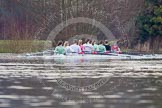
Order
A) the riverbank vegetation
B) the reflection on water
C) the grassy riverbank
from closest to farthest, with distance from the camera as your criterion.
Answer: the reflection on water → the grassy riverbank → the riverbank vegetation

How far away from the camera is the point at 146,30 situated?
46000mm

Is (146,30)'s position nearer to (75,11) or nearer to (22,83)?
(75,11)

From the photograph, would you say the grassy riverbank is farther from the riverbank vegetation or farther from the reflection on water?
the reflection on water

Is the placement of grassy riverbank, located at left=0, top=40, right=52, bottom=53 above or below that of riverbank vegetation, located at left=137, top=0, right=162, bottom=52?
below

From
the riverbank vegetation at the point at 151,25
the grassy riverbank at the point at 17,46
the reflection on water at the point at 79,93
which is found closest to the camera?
the reflection on water at the point at 79,93

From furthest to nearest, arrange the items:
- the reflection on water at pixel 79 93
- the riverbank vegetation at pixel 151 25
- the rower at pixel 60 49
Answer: the riverbank vegetation at pixel 151 25 < the rower at pixel 60 49 < the reflection on water at pixel 79 93

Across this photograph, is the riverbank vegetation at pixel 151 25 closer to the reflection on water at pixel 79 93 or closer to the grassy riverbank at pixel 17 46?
the grassy riverbank at pixel 17 46

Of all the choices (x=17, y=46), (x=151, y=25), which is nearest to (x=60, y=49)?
(x=17, y=46)

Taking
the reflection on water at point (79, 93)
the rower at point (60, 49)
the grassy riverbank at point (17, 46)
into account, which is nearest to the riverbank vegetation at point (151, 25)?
the grassy riverbank at point (17, 46)

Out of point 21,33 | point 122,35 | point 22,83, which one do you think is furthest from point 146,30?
point 22,83

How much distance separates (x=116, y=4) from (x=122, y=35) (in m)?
5.96

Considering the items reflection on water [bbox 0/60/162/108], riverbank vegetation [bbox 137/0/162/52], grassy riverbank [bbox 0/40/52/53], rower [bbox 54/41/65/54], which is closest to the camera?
reflection on water [bbox 0/60/162/108]

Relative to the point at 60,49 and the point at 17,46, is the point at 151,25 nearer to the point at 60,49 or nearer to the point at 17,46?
the point at 17,46

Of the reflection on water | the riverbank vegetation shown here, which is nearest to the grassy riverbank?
the riverbank vegetation
